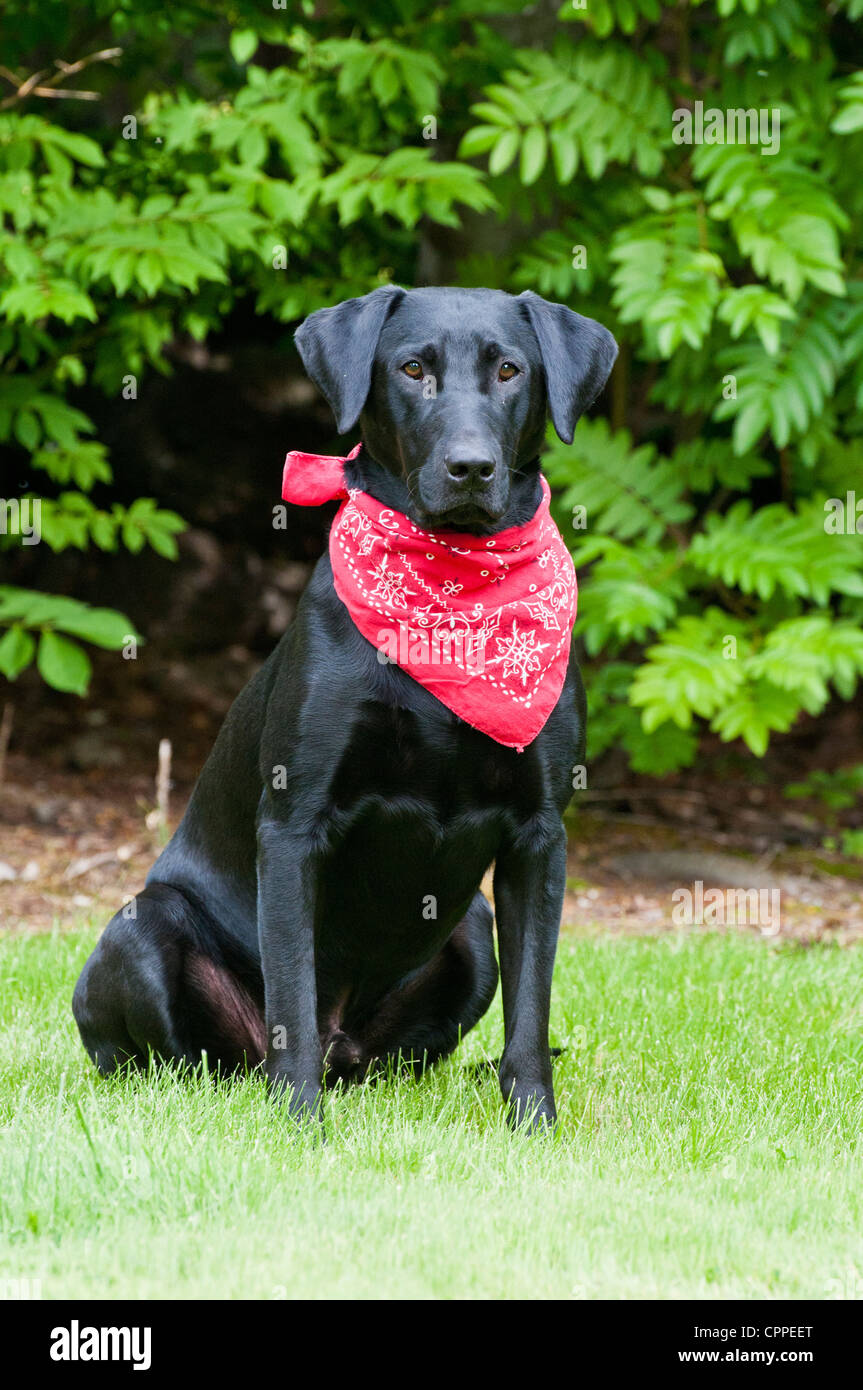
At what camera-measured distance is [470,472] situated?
9.45 ft

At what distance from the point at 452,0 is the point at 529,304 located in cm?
299

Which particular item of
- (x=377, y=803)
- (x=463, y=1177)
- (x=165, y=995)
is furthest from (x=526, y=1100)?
(x=165, y=995)

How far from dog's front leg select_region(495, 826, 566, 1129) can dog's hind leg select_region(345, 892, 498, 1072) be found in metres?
0.41

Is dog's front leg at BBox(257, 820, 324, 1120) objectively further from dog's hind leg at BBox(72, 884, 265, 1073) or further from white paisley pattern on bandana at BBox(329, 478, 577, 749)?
white paisley pattern on bandana at BBox(329, 478, 577, 749)

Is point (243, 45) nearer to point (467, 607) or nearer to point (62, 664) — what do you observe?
point (62, 664)

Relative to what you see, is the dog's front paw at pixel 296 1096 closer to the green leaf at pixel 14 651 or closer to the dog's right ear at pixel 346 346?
the dog's right ear at pixel 346 346

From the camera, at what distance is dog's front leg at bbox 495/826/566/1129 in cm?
313

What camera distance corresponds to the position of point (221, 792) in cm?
354

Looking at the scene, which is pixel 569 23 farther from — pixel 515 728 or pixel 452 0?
pixel 515 728

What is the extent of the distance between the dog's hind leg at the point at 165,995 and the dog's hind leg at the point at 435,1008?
0.98 feet

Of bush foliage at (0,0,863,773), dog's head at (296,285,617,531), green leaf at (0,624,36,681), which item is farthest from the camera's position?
green leaf at (0,624,36,681)

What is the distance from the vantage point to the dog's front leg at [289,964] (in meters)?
3.01

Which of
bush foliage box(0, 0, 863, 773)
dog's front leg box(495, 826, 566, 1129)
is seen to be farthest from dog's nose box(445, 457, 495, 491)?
bush foliage box(0, 0, 863, 773)

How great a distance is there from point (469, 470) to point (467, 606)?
0.40 m
